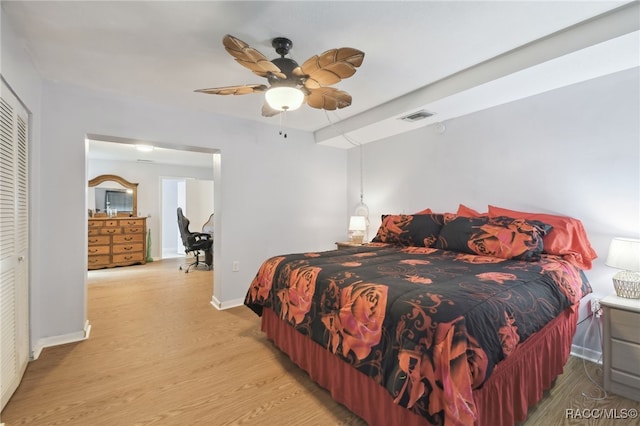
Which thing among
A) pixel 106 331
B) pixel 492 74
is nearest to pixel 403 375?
pixel 492 74

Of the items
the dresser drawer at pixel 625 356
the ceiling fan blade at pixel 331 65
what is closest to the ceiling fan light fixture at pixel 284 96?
the ceiling fan blade at pixel 331 65

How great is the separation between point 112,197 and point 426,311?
7.23 metres

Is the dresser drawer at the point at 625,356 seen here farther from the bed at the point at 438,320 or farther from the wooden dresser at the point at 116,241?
the wooden dresser at the point at 116,241

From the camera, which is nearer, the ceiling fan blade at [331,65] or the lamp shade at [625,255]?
the ceiling fan blade at [331,65]

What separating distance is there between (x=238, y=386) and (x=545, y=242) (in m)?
2.56

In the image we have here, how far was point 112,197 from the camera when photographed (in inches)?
249

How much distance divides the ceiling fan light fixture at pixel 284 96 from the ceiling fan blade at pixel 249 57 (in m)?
0.10

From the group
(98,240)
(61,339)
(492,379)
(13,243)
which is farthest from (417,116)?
(98,240)

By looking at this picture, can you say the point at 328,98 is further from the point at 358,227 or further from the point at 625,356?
the point at 625,356

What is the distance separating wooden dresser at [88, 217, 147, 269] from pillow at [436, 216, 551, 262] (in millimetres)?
6078

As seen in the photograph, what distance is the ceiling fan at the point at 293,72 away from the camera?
64.9 inches

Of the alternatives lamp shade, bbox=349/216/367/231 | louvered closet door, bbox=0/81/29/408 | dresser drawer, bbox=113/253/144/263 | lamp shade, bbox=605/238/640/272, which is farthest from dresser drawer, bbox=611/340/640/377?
dresser drawer, bbox=113/253/144/263

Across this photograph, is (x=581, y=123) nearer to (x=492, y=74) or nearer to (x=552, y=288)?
(x=492, y=74)

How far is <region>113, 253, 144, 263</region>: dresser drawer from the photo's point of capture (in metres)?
5.82
